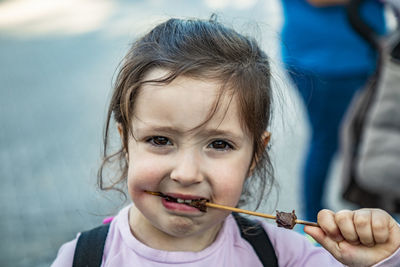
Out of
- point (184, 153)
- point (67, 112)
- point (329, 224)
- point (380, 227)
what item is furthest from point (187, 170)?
→ point (67, 112)

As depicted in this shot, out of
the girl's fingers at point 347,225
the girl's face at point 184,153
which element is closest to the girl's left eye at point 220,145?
the girl's face at point 184,153

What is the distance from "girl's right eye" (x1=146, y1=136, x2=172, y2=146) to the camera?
1.52 m

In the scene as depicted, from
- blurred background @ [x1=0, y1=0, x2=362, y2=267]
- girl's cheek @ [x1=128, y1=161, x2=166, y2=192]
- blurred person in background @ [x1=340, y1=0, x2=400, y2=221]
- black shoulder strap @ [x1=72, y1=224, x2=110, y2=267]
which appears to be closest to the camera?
girl's cheek @ [x1=128, y1=161, x2=166, y2=192]

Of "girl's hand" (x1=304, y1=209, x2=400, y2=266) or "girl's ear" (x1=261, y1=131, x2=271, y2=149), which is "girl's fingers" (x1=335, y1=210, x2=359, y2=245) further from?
"girl's ear" (x1=261, y1=131, x2=271, y2=149)

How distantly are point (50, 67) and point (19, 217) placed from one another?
4.04 m

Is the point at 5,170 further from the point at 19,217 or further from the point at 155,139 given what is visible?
the point at 155,139

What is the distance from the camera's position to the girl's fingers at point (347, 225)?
4.59 feet

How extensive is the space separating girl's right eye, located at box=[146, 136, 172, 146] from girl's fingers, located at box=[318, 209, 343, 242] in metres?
0.44

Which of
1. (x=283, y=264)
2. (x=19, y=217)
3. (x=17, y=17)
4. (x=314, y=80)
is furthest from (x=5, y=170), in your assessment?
(x=17, y=17)

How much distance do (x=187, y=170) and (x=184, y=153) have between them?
6 cm

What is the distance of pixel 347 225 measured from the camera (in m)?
1.40

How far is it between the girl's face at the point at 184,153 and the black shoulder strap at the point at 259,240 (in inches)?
7.1

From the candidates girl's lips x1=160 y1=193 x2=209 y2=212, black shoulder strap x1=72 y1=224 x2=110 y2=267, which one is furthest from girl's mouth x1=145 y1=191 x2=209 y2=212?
black shoulder strap x1=72 y1=224 x2=110 y2=267

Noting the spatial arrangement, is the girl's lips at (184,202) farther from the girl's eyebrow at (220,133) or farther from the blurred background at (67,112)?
the blurred background at (67,112)
